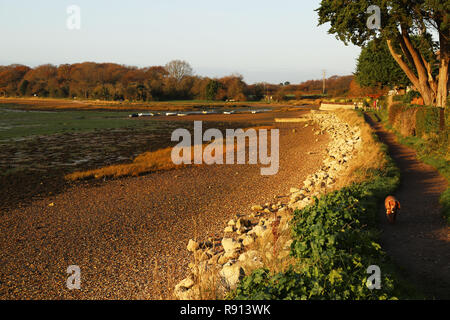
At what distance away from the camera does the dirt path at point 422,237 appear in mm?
5130

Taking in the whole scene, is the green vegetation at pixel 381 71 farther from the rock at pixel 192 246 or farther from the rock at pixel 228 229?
the rock at pixel 192 246

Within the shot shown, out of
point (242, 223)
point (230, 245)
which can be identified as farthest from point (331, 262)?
point (242, 223)

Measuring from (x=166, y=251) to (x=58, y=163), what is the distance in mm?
13690

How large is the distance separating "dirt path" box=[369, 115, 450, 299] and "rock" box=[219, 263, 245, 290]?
2.50m

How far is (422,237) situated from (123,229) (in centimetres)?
680

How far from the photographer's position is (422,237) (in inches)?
261

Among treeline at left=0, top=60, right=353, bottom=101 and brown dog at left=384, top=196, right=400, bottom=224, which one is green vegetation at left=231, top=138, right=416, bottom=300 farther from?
treeline at left=0, top=60, right=353, bottom=101

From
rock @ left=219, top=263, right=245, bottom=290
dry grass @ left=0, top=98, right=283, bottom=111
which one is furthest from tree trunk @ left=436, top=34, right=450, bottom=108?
dry grass @ left=0, top=98, right=283, bottom=111

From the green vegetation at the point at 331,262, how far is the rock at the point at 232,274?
94 centimetres

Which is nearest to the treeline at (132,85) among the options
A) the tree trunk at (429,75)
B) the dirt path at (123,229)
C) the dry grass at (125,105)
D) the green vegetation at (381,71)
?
the dry grass at (125,105)

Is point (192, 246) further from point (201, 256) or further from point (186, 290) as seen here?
point (186, 290)

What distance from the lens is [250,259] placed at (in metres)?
6.13
